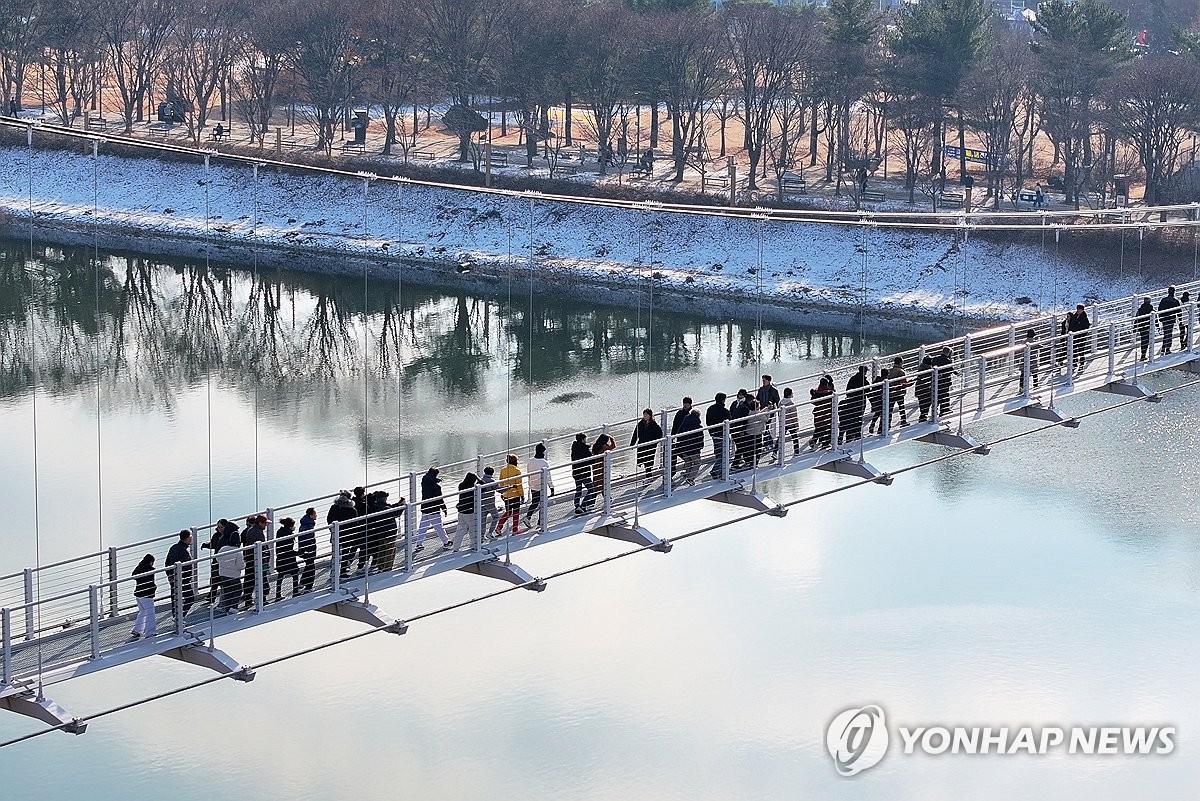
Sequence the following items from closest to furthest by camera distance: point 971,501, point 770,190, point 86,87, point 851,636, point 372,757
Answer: point 372,757 → point 851,636 → point 971,501 → point 770,190 → point 86,87

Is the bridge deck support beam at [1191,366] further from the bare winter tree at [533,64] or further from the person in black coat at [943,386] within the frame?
the bare winter tree at [533,64]

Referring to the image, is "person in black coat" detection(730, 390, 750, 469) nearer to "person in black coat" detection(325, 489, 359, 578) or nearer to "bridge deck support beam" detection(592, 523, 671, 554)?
"bridge deck support beam" detection(592, 523, 671, 554)

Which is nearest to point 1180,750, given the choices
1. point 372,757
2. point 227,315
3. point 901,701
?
point 901,701

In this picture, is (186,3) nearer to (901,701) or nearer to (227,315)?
(227,315)

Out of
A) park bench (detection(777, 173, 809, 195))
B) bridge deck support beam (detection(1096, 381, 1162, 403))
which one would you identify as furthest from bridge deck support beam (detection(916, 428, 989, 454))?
park bench (detection(777, 173, 809, 195))

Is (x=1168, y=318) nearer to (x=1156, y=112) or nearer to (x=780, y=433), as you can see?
(x=780, y=433)

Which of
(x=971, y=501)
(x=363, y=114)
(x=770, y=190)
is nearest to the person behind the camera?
(x=971, y=501)

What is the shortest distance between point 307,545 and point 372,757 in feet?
18.0

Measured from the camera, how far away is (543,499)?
867 inches

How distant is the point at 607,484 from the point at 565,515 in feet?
2.17

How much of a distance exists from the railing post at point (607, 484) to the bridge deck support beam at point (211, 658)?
4.23 m

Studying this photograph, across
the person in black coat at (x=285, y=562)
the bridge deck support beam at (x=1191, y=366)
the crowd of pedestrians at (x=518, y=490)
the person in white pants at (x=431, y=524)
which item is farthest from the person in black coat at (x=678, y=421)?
the bridge deck support beam at (x=1191, y=366)

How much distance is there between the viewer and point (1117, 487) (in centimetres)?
3559

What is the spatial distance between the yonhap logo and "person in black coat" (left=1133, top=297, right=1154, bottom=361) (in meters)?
5.87
